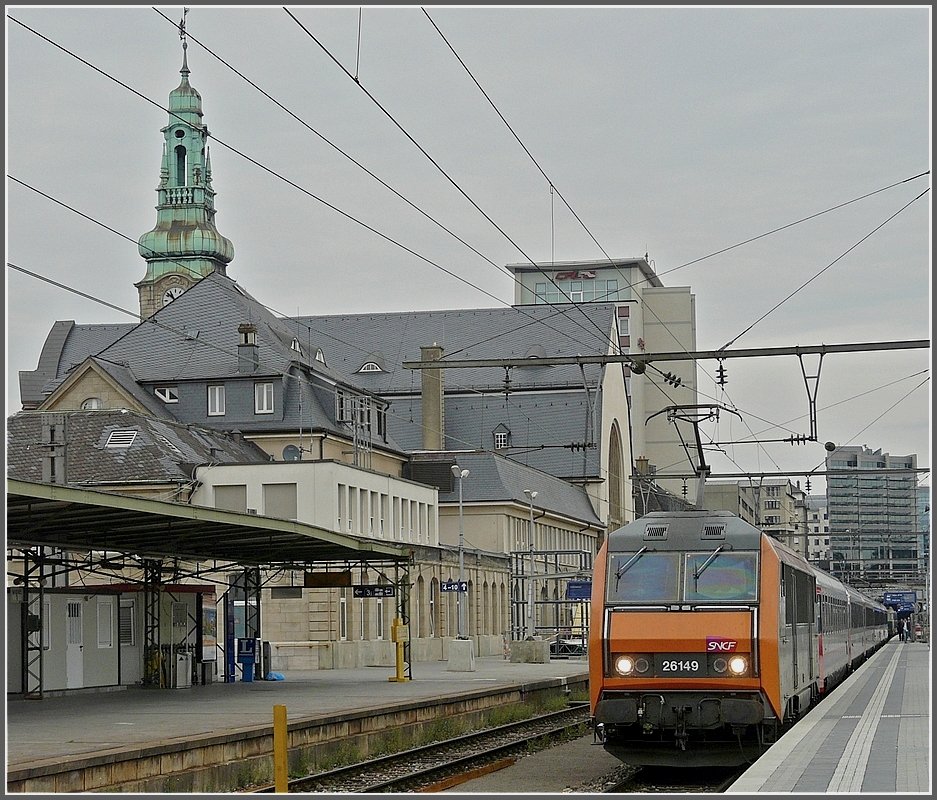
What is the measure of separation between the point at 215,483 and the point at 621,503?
4822 cm

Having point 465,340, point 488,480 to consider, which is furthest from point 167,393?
point 465,340

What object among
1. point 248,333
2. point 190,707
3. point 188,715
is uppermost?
point 248,333

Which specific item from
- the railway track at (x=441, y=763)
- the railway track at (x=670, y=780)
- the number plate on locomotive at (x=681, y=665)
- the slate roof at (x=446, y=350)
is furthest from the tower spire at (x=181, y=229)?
the number plate on locomotive at (x=681, y=665)

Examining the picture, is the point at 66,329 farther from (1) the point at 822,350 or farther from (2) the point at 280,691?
(1) the point at 822,350

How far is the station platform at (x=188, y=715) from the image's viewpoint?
1642cm

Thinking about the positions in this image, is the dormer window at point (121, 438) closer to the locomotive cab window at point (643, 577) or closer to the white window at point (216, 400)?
the white window at point (216, 400)

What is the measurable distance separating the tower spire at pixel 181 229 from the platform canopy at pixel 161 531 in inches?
2802

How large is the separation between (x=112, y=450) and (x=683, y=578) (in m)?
37.5

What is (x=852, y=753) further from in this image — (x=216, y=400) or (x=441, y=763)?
(x=216, y=400)

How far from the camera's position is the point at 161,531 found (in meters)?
28.9

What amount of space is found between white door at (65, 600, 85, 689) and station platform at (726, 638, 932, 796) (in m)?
14.0

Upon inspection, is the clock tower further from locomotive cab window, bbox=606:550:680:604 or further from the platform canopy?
locomotive cab window, bbox=606:550:680:604

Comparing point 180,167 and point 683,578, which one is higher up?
point 180,167

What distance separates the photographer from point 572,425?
84.2 m
